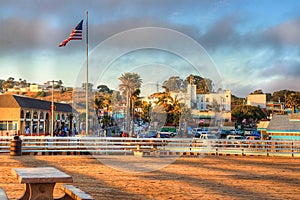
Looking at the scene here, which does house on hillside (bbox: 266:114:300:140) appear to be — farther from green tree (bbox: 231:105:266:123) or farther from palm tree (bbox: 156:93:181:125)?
green tree (bbox: 231:105:266:123)

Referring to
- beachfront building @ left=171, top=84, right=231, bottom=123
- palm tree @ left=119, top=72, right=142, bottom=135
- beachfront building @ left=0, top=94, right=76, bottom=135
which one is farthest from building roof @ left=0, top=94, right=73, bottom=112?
palm tree @ left=119, top=72, right=142, bottom=135

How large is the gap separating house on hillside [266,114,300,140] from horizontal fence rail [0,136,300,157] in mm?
16191

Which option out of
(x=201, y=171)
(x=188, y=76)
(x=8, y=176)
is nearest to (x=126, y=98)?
(x=188, y=76)

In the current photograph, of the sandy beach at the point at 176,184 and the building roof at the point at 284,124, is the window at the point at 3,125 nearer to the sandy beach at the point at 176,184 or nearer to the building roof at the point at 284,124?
the building roof at the point at 284,124

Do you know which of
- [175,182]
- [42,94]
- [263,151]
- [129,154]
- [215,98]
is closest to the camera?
[175,182]

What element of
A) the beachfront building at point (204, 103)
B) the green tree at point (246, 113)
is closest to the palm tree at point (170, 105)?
the beachfront building at point (204, 103)

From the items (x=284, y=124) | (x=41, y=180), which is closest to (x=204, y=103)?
(x=41, y=180)

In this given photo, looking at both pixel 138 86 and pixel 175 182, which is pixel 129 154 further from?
pixel 175 182

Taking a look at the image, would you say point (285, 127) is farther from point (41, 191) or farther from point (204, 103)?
point (41, 191)

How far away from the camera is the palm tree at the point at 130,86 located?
13.6 metres

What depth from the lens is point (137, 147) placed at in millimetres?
21406

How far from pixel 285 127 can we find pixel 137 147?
23277 millimetres

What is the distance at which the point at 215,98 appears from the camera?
15.6 metres

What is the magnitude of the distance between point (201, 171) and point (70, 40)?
49.3ft
